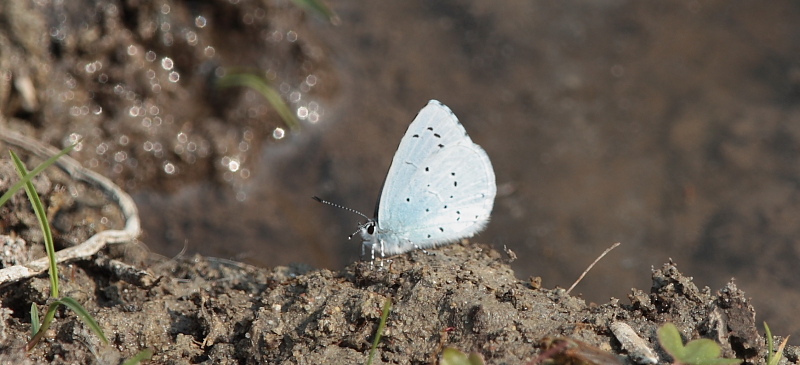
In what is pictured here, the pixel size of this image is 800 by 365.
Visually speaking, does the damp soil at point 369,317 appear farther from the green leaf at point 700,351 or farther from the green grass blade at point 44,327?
the green leaf at point 700,351

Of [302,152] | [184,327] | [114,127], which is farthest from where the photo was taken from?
[302,152]

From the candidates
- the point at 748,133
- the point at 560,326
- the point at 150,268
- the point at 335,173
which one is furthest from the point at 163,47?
the point at 748,133

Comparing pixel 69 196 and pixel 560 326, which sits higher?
pixel 69 196

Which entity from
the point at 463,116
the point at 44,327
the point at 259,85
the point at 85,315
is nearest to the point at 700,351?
the point at 85,315

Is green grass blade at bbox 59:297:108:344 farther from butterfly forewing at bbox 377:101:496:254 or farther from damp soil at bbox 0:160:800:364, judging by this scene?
butterfly forewing at bbox 377:101:496:254

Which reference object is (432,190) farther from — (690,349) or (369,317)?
(690,349)

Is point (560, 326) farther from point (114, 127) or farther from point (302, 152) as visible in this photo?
point (114, 127)

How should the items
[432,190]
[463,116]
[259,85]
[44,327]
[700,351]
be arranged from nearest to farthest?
1. [700,351]
2. [44,327]
3. [432,190]
4. [259,85]
5. [463,116]
